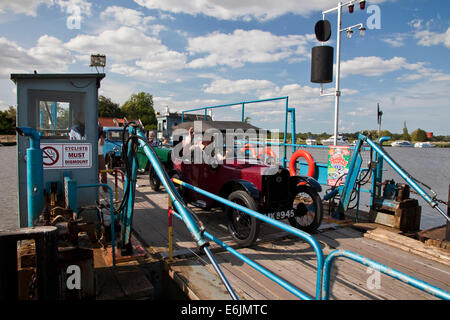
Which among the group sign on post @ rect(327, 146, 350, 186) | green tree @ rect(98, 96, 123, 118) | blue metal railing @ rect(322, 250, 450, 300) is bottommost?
blue metal railing @ rect(322, 250, 450, 300)

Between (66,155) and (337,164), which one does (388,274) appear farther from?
(337,164)

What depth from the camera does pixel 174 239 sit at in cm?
503

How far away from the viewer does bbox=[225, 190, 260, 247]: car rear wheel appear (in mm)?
4559

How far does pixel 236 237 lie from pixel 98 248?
84.7 inches

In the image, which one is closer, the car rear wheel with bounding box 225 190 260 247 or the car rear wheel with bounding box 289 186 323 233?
the car rear wheel with bounding box 225 190 260 247

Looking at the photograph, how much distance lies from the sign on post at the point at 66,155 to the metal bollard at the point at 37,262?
103 inches

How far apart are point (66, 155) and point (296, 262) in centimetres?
393

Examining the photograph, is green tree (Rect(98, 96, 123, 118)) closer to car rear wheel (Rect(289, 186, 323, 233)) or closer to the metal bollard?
car rear wheel (Rect(289, 186, 323, 233))

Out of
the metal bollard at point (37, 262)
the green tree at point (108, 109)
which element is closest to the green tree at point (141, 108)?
the green tree at point (108, 109)

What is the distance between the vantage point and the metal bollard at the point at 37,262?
88.7 inches

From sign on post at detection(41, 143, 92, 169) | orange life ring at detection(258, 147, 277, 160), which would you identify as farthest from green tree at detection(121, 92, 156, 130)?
sign on post at detection(41, 143, 92, 169)

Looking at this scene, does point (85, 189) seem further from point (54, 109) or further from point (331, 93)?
point (331, 93)

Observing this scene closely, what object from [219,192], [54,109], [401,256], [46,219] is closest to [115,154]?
[54,109]

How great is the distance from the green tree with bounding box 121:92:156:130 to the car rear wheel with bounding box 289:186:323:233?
203ft
